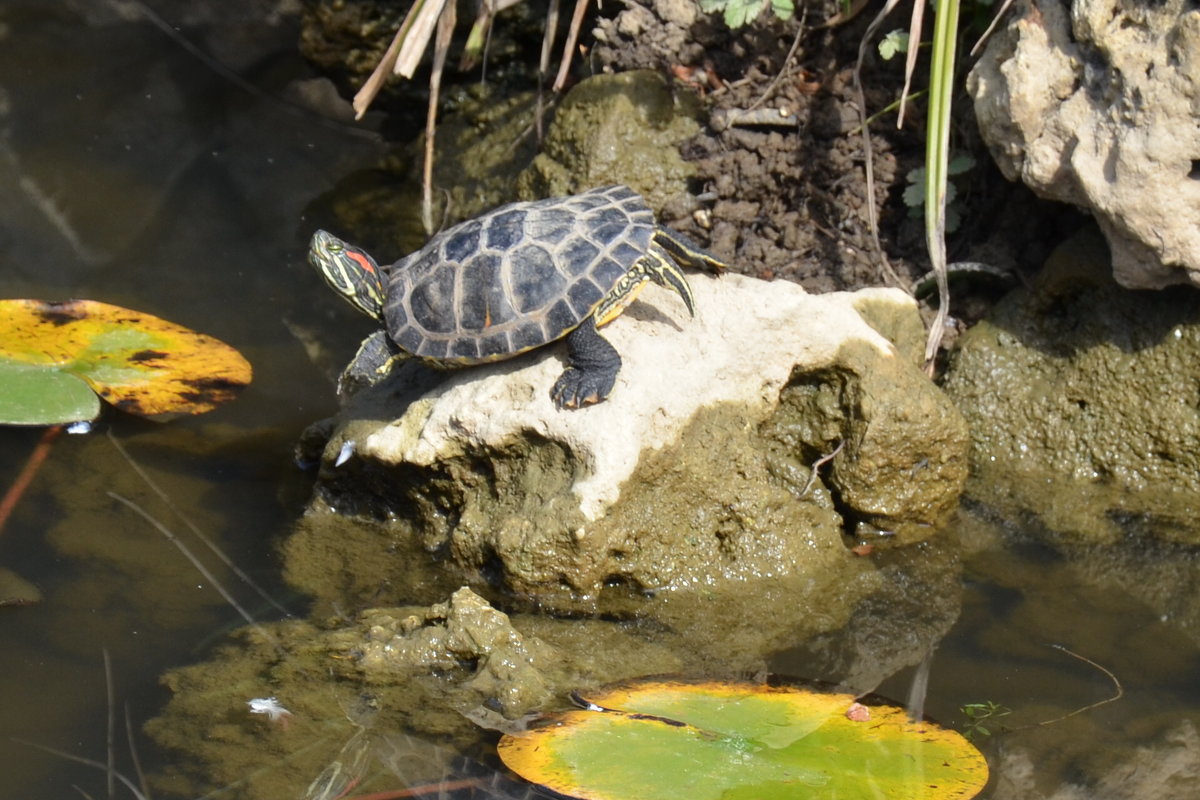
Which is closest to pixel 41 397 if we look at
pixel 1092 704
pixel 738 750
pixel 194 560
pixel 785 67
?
pixel 194 560

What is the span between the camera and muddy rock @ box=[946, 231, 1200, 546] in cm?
417

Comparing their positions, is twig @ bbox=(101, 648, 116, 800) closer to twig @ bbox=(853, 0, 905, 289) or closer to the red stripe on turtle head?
Result: the red stripe on turtle head

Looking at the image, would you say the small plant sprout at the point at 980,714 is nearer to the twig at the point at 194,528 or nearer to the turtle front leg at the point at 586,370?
the turtle front leg at the point at 586,370

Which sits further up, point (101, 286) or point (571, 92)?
point (571, 92)

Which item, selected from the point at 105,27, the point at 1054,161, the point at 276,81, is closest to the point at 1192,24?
the point at 1054,161

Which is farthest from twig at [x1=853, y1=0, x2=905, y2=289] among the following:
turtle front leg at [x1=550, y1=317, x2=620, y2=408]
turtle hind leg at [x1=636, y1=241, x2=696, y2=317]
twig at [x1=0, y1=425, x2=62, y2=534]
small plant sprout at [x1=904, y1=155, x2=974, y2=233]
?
twig at [x1=0, y1=425, x2=62, y2=534]

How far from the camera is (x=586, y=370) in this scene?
3797 millimetres

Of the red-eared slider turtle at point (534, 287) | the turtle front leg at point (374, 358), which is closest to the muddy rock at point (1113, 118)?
the red-eared slider turtle at point (534, 287)

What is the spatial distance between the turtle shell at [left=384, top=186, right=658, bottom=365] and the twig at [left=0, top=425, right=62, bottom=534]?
1417 mm

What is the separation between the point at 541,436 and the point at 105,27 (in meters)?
5.36

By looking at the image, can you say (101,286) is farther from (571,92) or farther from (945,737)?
(945,737)

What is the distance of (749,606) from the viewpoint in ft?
12.1

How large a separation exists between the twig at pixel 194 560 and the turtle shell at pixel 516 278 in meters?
1.00

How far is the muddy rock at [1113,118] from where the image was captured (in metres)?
3.76
